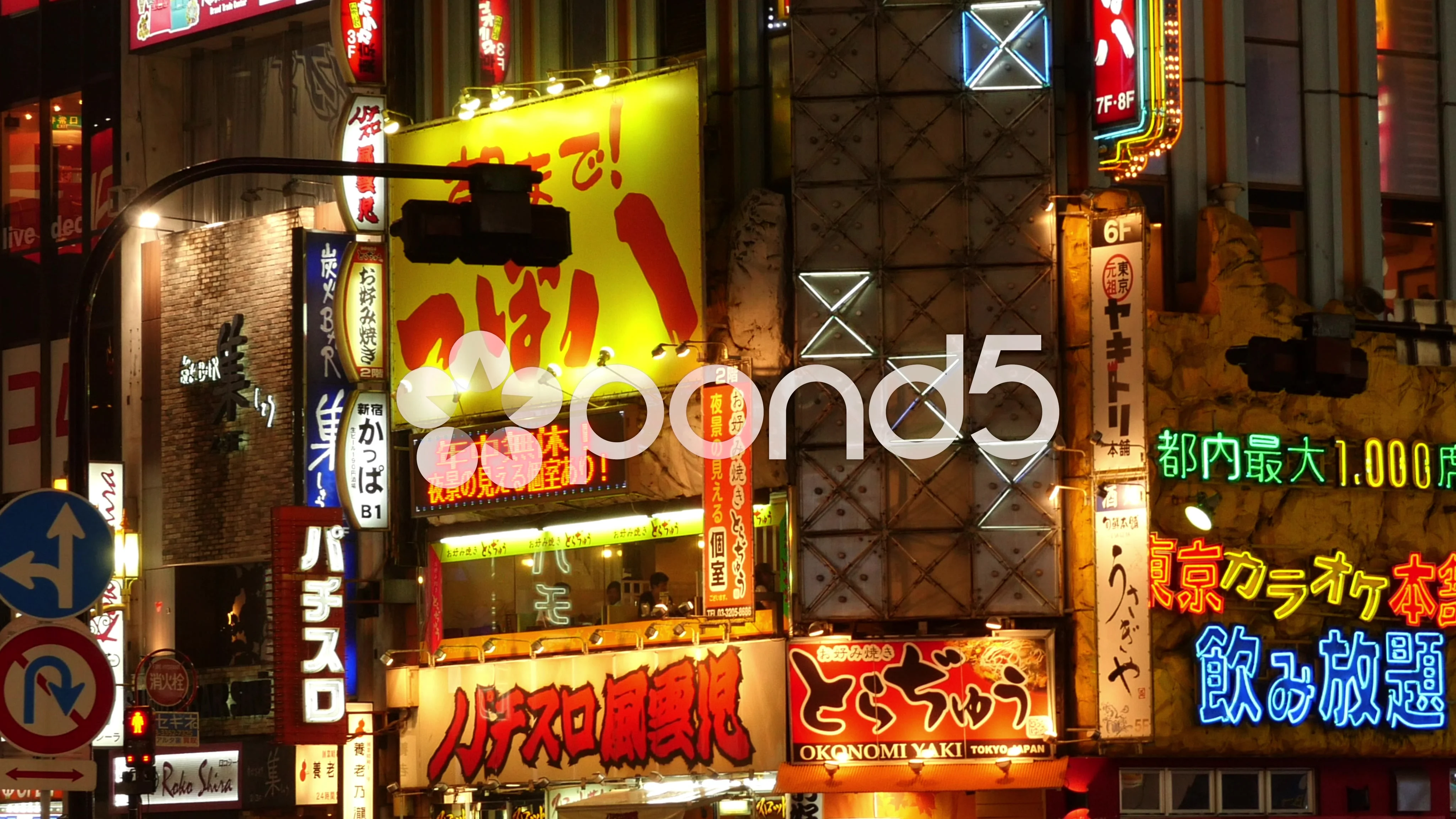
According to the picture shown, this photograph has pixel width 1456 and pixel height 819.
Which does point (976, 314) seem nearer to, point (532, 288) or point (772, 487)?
point (772, 487)

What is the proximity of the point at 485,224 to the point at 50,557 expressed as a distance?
3.84 m

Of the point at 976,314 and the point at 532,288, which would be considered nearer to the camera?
the point at 976,314

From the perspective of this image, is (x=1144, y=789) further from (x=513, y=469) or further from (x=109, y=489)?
(x=109, y=489)

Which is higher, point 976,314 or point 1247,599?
point 976,314

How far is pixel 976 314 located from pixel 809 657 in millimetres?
5026

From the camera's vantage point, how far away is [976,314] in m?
28.4

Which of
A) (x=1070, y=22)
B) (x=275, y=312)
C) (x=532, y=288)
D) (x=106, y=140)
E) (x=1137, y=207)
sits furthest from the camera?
(x=106, y=140)

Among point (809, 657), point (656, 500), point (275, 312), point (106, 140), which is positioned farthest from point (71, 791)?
point (106, 140)

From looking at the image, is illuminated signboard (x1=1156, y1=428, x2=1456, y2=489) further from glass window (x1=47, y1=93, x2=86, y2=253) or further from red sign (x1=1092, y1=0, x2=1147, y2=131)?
glass window (x1=47, y1=93, x2=86, y2=253)

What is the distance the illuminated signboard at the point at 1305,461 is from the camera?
2777cm

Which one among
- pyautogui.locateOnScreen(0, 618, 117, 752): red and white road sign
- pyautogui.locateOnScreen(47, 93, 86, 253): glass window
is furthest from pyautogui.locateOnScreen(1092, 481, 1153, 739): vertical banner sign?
pyautogui.locateOnScreen(47, 93, 86, 253): glass window

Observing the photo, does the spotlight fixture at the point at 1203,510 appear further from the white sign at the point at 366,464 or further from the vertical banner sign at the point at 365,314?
the vertical banner sign at the point at 365,314

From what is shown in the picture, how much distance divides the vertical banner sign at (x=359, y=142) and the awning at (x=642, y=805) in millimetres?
9860

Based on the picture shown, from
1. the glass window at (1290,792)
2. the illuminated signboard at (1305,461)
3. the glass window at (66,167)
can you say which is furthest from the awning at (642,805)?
the glass window at (66,167)
